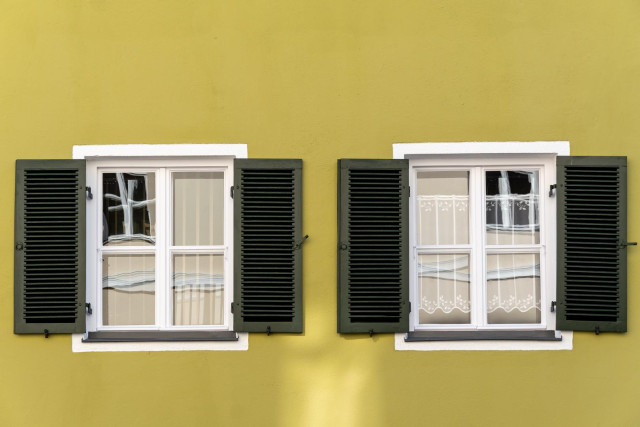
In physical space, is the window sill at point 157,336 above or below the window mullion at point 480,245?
below

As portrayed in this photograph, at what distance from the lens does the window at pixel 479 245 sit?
5.30 meters

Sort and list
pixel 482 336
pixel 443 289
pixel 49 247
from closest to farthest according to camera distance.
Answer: pixel 49 247 < pixel 482 336 < pixel 443 289

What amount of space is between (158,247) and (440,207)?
1.89 meters

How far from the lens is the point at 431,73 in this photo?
17.0 feet

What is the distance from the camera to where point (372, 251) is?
514 centimetres

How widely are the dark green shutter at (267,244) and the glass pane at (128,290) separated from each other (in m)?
0.61

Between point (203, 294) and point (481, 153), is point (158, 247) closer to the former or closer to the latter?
point (203, 294)

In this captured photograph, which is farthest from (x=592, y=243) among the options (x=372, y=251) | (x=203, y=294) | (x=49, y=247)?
(x=49, y=247)

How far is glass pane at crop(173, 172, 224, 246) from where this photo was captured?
5305 mm

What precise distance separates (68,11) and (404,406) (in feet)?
11.0

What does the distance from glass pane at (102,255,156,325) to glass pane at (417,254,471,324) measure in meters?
1.80

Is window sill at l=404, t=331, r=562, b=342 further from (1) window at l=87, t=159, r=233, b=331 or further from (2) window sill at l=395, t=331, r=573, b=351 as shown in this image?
(1) window at l=87, t=159, r=233, b=331

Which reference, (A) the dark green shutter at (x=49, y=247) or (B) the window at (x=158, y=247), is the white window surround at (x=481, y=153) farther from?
(A) the dark green shutter at (x=49, y=247)

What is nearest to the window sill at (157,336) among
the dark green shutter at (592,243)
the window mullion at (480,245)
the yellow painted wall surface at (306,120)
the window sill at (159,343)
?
the window sill at (159,343)
